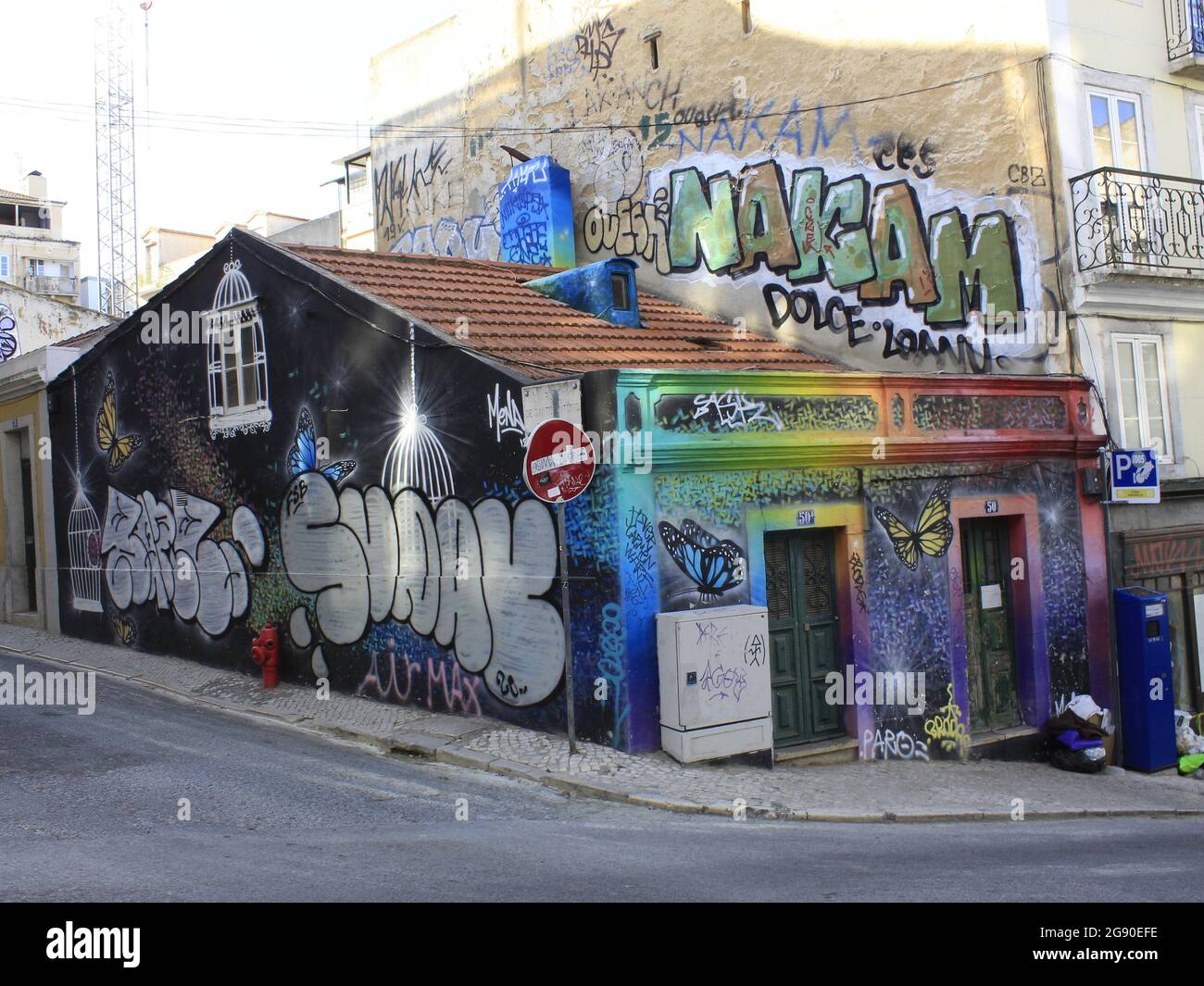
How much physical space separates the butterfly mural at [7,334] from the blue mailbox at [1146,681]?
2201 cm

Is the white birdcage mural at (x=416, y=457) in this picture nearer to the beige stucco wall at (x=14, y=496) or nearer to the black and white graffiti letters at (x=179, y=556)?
the black and white graffiti letters at (x=179, y=556)

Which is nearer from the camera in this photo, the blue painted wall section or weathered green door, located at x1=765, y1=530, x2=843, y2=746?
weathered green door, located at x1=765, y1=530, x2=843, y2=746

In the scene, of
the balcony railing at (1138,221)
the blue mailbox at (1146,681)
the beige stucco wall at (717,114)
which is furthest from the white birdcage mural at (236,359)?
the blue mailbox at (1146,681)

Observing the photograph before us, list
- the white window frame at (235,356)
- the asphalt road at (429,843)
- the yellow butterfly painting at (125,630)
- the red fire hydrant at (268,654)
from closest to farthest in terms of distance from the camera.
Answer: the asphalt road at (429,843), the red fire hydrant at (268,654), the white window frame at (235,356), the yellow butterfly painting at (125,630)

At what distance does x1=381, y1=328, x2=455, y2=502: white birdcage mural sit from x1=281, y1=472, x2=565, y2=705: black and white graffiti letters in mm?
138

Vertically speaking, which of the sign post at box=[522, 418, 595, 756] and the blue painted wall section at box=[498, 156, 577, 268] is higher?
the blue painted wall section at box=[498, 156, 577, 268]

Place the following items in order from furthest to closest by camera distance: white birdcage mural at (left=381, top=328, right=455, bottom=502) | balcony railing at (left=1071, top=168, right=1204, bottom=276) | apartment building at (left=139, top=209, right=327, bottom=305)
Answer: apartment building at (left=139, top=209, right=327, bottom=305), balcony railing at (left=1071, top=168, right=1204, bottom=276), white birdcage mural at (left=381, top=328, right=455, bottom=502)

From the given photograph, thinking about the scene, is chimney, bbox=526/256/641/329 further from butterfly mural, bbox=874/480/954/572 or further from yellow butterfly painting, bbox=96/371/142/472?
yellow butterfly painting, bbox=96/371/142/472

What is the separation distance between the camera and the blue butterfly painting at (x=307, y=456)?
39.5ft

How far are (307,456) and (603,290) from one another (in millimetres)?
4115

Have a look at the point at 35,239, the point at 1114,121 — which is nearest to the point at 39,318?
the point at 1114,121

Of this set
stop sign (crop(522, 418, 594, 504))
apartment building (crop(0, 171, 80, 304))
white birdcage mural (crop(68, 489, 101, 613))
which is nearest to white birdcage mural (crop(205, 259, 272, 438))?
white birdcage mural (crop(68, 489, 101, 613))

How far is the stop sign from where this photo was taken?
841 centimetres
